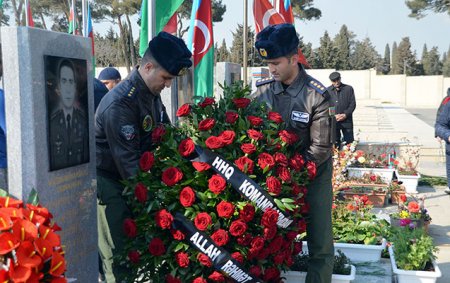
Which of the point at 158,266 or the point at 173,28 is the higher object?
the point at 173,28

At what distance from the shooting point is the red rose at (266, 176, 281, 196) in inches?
106

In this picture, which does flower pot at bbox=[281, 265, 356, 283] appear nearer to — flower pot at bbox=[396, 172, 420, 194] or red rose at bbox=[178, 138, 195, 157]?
red rose at bbox=[178, 138, 195, 157]

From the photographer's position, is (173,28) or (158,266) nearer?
(158,266)

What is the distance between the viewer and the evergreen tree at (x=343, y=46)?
5356 cm

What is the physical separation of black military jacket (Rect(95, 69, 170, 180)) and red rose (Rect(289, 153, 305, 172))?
2.86ft

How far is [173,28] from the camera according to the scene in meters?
6.55

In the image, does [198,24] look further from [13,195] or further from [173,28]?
[13,195]

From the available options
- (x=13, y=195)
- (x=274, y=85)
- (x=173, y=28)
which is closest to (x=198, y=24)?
(x=173, y=28)

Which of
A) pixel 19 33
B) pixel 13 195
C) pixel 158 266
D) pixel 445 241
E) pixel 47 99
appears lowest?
pixel 445 241

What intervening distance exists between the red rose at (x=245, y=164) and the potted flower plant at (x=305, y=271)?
1.28 m

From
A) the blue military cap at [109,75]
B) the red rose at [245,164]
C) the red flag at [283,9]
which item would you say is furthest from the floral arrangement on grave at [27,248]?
the red flag at [283,9]

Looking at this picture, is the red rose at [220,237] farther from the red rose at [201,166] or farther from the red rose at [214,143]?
the red rose at [214,143]

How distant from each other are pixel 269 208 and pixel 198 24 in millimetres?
5216

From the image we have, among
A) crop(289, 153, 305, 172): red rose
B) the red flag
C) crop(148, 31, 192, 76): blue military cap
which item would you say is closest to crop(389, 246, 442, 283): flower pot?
crop(289, 153, 305, 172): red rose
